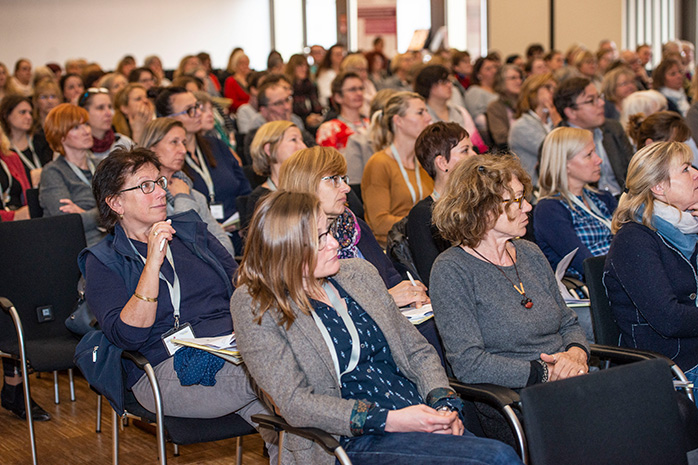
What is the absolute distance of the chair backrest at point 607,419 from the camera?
1.80 m

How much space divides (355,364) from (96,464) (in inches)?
61.8

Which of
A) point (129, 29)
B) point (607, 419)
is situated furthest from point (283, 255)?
point (129, 29)

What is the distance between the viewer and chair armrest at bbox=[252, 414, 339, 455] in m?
1.94

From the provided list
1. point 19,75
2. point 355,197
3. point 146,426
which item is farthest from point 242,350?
point 19,75

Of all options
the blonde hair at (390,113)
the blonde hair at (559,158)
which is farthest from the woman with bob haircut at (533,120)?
the blonde hair at (559,158)

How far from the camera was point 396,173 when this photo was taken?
4340 mm

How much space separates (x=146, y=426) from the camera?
3594mm

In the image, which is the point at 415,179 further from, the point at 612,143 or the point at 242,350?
the point at 242,350

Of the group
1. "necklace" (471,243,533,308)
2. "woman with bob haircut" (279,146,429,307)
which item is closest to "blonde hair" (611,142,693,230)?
"necklace" (471,243,533,308)

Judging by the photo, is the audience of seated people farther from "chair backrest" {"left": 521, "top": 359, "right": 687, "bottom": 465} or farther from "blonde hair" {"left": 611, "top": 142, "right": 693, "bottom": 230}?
"chair backrest" {"left": 521, "top": 359, "right": 687, "bottom": 465}

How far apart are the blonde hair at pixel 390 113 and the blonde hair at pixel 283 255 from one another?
2.48m

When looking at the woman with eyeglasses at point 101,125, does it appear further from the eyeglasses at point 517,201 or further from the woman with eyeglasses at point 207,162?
the eyeglasses at point 517,201

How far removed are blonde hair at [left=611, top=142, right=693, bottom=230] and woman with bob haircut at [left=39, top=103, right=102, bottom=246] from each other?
2.73 meters

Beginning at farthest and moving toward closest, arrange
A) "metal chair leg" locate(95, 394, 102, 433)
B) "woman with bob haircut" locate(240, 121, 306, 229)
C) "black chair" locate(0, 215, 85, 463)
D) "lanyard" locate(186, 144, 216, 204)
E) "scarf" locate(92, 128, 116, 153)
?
"scarf" locate(92, 128, 116, 153), "lanyard" locate(186, 144, 216, 204), "woman with bob haircut" locate(240, 121, 306, 229), "metal chair leg" locate(95, 394, 102, 433), "black chair" locate(0, 215, 85, 463)
